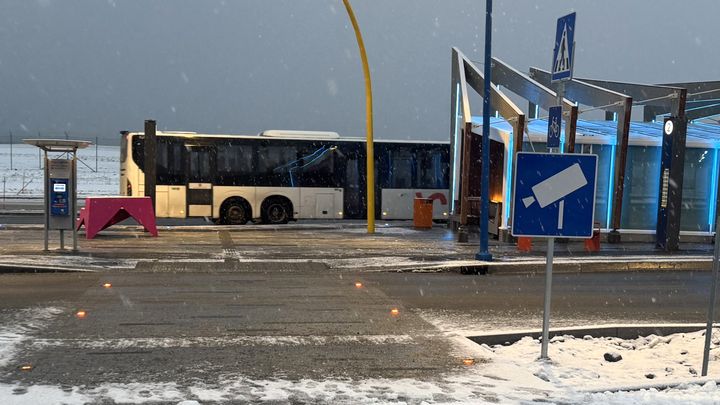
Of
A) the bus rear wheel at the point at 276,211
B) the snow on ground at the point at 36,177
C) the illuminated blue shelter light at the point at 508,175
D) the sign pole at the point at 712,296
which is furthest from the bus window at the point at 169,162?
the sign pole at the point at 712,296

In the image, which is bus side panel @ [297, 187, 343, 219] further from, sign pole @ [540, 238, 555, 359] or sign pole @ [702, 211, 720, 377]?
sign pole @ [702, 211, 720, 377]

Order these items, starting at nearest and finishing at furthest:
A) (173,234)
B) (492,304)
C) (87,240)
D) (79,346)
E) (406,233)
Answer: (79,346)
(492,304)
(87,240)
(173,234)
(406,233)

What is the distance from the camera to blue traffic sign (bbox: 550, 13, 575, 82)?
35.7 feet

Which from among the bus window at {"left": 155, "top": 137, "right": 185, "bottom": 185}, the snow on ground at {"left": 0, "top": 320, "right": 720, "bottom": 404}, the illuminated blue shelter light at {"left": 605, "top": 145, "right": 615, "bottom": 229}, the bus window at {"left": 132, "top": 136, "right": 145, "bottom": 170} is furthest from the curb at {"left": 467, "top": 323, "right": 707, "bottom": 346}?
the bus window at {"left": 132, "top": 136, "right": 145, "bottom": 170}

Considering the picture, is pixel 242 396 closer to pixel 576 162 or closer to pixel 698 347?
pixel 576 162

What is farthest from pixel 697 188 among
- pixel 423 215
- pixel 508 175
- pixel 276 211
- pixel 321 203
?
pixel 276 211

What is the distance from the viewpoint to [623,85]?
839 inches

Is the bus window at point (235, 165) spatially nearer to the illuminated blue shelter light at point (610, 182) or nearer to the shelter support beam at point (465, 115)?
the shelter support beam at point (465, 115)

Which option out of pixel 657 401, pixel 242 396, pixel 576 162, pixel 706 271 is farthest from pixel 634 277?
pixel 242 396

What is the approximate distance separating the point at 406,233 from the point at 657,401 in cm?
1526

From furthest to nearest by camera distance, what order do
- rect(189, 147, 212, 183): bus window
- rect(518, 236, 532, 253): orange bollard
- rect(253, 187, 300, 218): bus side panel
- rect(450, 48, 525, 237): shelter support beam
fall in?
rect(253, 187, 300, 218): bus side panel < rect(189, 147, 212, 183): bus window < rect(450, 48, 525, 237): shelter support beam < rect(518, 236, 532, 253): orange bollard

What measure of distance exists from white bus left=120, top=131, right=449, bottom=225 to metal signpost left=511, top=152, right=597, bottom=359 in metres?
17.5

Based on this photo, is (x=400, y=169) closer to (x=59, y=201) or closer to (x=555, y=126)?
(x=555, y=126)

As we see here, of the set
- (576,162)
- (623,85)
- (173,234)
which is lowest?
(173,234)
